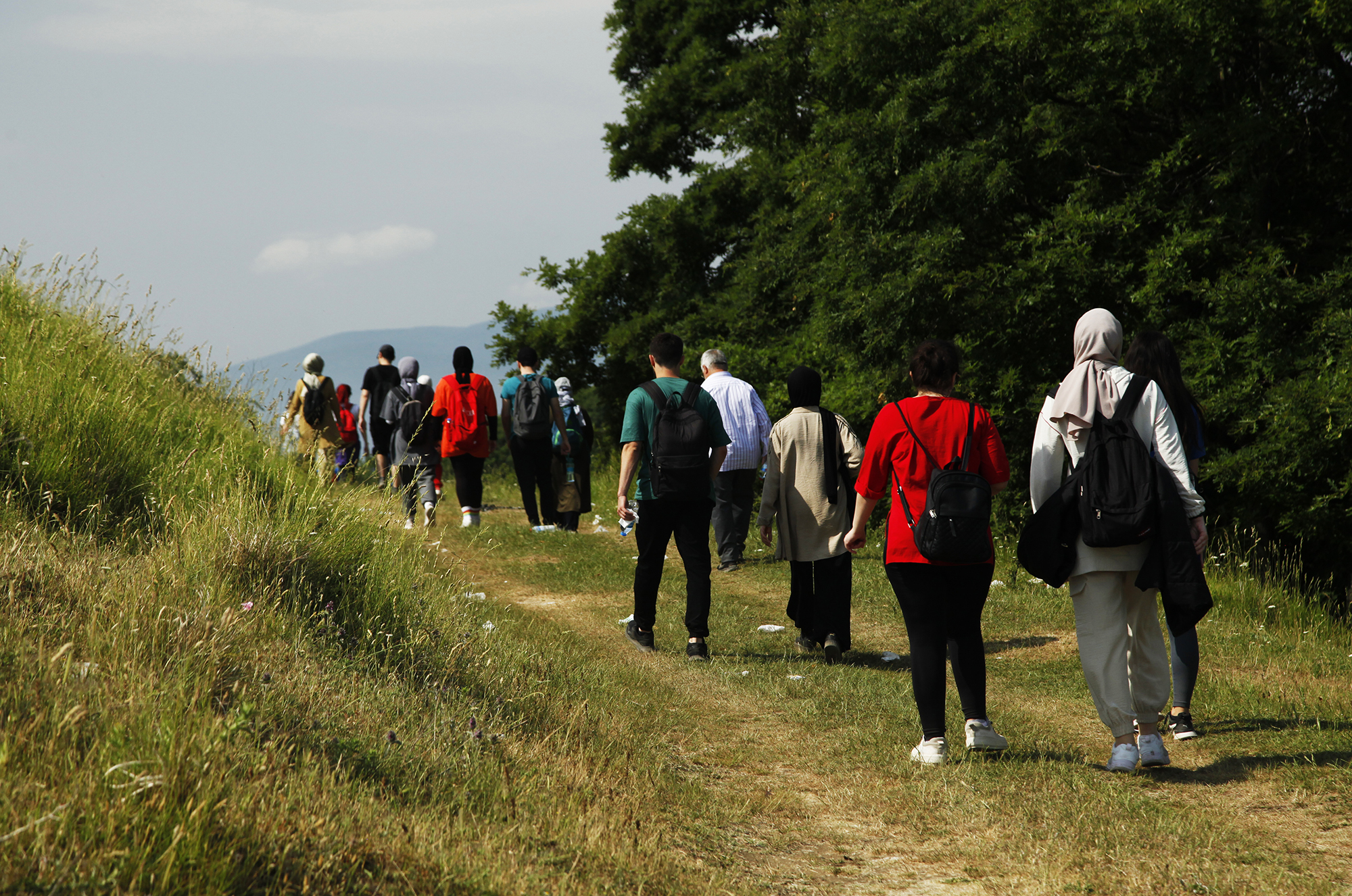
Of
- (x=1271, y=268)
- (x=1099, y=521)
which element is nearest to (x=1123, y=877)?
(x=1099, y=521)

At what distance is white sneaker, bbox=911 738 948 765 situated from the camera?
4.96 m

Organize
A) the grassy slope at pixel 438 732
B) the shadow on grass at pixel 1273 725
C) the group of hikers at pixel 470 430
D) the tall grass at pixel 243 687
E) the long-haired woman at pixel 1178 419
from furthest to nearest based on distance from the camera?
the group of hikers at pixel 470 430
the shadow on grass at pixel 1273 725
the long-haired woman at pixel 1178 419
the grassy slope at pixel 438 732
the tall grass at pixel 243 687

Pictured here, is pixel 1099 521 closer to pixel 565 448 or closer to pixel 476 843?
pixel 476 843

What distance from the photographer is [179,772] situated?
10.3 ft

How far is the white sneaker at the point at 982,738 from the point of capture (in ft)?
16.7

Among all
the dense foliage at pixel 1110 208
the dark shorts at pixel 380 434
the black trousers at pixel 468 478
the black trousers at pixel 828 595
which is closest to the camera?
the black trousers at pixel 828 595

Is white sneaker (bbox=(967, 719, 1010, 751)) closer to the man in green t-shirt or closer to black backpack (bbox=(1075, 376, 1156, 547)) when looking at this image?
black backpack (bbox=(1075, 376, 1156, 547))

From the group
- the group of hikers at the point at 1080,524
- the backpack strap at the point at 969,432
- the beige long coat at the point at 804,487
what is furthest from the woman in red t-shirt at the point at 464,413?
the backpack strap at the point at 969,432

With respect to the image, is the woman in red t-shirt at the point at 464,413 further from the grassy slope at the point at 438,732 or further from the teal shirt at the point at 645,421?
the teal shirt at the point at 645,421

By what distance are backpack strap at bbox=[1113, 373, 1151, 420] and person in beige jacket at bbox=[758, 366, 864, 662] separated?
273cm

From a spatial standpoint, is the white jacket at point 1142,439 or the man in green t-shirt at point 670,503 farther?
the man in green t-shirt at point 670,503

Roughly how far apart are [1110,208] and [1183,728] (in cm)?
733

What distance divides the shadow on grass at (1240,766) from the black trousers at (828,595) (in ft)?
8.85

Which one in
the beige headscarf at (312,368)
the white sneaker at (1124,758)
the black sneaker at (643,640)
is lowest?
the white sneaker at (1124,758)
